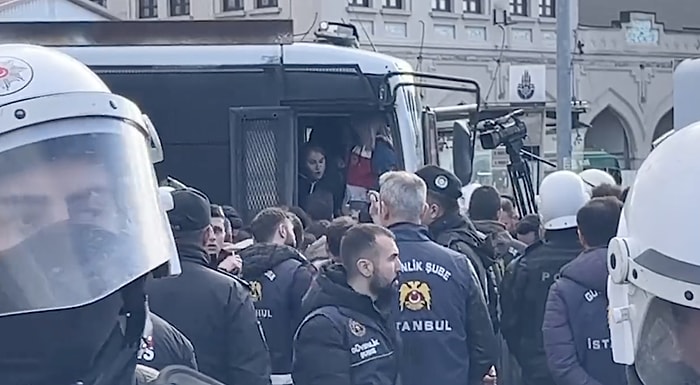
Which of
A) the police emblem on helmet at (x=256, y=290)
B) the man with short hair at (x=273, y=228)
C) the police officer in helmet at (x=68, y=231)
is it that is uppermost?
the police officer in helmet at (x=68, y=231)

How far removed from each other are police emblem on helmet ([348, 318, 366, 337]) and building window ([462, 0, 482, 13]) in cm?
2876

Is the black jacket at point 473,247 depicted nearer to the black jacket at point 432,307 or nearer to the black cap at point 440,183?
the black cap at point 440,183

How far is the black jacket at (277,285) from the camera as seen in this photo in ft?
22.5

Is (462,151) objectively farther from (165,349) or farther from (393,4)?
(393,4)

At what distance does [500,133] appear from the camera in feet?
44.3

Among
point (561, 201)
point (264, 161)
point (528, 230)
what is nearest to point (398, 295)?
point (561, 201)

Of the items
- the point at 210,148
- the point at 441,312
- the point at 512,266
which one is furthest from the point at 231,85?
the point at 441,312

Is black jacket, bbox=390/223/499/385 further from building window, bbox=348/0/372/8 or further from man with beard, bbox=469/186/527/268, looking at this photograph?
building window, bbox=348/0/372/8

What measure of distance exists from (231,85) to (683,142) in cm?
790

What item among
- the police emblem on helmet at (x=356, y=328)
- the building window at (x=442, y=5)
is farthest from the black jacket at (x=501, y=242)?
the building window at (x=442, y=5)

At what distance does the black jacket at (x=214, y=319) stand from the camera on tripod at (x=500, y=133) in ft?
26.1

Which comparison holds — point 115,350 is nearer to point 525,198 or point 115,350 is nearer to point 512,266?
point 512,266

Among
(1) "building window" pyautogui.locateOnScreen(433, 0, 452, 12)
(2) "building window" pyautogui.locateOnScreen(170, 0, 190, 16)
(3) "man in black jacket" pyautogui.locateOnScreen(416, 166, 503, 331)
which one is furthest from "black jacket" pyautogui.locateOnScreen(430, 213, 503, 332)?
(1) "building window" pyautogui.locateOnScreen(433, 0, 452, 12)

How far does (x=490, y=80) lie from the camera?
1358 inches
